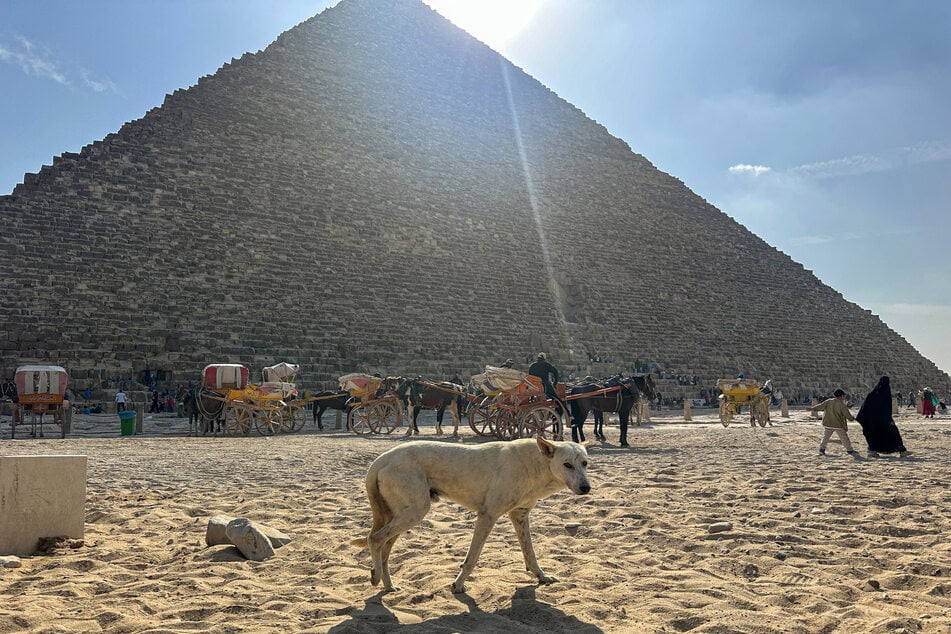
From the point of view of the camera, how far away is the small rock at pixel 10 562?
325 centimetres

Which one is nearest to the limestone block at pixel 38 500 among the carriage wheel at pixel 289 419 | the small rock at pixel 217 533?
the small rock at pixel 217 533

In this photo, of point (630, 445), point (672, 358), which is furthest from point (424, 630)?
point (672, 358)

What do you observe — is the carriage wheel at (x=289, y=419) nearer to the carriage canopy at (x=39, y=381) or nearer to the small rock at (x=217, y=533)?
the carriage canopy at (x=39, y=381)

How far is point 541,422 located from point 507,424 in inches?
18.6

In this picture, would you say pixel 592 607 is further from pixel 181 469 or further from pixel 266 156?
pixel 266 156

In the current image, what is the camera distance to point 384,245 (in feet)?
87.9

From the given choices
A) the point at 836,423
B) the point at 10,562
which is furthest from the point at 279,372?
the point at 10,562

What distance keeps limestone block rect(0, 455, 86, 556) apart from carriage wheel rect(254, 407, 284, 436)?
8.57m

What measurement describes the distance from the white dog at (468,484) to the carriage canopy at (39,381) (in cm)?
1056

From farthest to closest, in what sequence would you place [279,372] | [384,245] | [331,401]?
[384,245] < [279,372] < [331,401]

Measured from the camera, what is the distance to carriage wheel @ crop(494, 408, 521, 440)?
365 inches

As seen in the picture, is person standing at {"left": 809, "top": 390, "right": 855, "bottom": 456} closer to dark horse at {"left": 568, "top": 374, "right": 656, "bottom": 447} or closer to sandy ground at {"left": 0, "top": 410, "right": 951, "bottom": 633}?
sandy ground at {"left": 0, "top": 410, "right": 951, "bottom": 633}

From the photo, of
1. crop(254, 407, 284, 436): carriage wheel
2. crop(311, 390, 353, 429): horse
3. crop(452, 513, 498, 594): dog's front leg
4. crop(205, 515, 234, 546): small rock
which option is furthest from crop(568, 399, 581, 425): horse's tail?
crop(452, 513, 498, 594): dog's front leg

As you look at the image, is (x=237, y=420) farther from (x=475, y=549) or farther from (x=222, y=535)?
(x=475, y=549)
